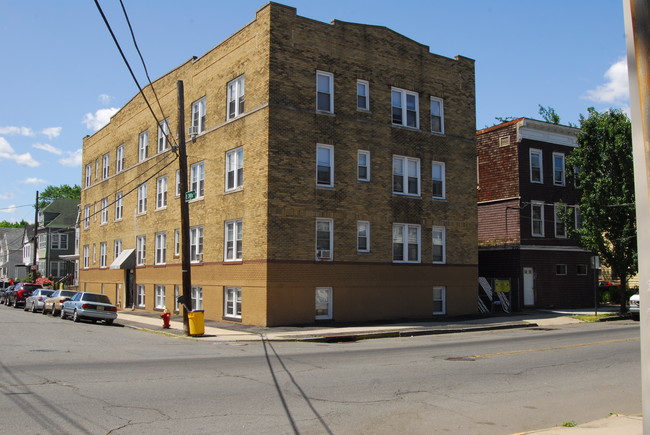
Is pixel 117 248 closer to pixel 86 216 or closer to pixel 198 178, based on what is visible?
pixel 86 216

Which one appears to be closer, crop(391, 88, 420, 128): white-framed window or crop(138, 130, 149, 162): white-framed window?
crop(391, 88, 420, 128): white-framed window

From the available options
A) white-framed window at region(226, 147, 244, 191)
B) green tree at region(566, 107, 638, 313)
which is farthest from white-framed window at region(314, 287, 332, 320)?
green tree at region(566, 107, 638, 313)

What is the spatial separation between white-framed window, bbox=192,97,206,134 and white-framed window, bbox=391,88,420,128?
9306 mm

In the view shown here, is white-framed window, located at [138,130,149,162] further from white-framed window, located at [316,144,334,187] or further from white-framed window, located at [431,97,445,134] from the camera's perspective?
white-framed window, located at [431,97,445,134]

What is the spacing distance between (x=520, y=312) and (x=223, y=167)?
17189 mm

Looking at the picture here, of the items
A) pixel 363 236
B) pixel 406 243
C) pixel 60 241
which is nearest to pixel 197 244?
pixel 363 236

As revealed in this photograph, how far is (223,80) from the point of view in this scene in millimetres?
28219

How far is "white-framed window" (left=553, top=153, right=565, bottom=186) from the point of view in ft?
116

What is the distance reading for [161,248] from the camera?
34000 millimetres

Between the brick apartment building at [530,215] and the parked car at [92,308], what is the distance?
20518 mm

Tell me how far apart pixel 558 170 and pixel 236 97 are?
19684 mm

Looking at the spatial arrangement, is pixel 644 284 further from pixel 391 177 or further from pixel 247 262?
pixel 391 177

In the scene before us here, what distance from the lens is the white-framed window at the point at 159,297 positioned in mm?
33719

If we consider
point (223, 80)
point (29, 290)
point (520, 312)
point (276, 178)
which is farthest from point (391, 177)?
point (29, 290)
